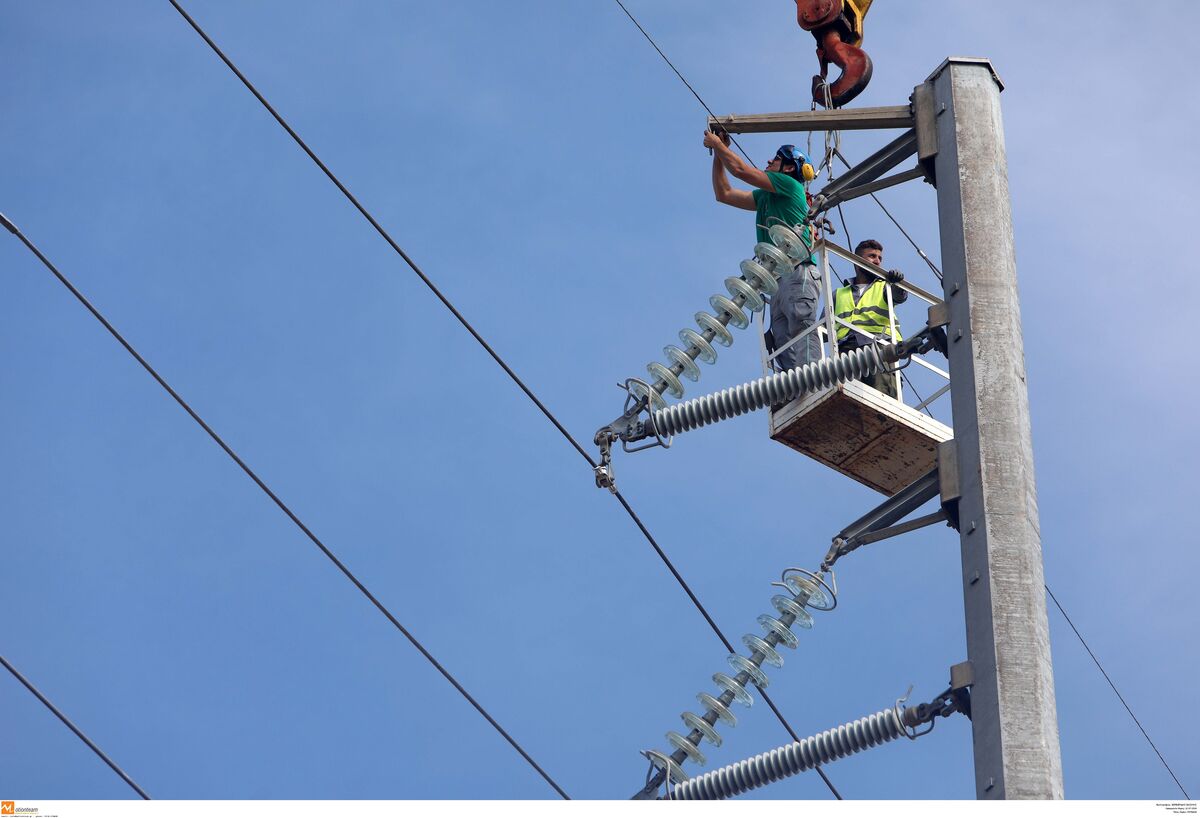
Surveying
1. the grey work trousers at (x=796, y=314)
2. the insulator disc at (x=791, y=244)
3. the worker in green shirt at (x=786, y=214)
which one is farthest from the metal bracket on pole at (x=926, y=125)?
the grey work trousers at (x=796, y=314)

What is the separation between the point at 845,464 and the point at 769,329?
4.61ft

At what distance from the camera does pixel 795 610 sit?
12.0 m

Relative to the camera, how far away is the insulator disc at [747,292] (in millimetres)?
12633

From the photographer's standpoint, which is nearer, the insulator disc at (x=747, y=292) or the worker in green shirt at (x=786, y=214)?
the insulator disc at (x=747, y=292)

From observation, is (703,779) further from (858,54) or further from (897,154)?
(858,54)

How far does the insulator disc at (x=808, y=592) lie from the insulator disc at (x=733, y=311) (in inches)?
60.1

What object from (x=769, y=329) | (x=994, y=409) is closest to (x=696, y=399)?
(x=994, y=409)

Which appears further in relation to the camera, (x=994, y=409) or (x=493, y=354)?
(x=493, y=354)

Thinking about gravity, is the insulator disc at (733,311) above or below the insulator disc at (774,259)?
below

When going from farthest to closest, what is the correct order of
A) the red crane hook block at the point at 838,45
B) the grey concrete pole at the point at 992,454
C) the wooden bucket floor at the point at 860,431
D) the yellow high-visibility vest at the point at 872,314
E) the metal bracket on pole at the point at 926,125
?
the red crane hook block at the point at 838,45
the yellow high-visibility vest at the point at 872,314
the wooden bucket floor at the point at 860,431
the metal bracket on pole at the point at 926,125
the grey concrete pole at the point at 992,454

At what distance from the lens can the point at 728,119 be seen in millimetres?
12703

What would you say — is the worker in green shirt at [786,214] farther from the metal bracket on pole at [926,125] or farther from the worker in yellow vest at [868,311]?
the metal bracket on pole at [926,125]

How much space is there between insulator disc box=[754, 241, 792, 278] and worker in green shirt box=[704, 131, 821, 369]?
157 centimetres
